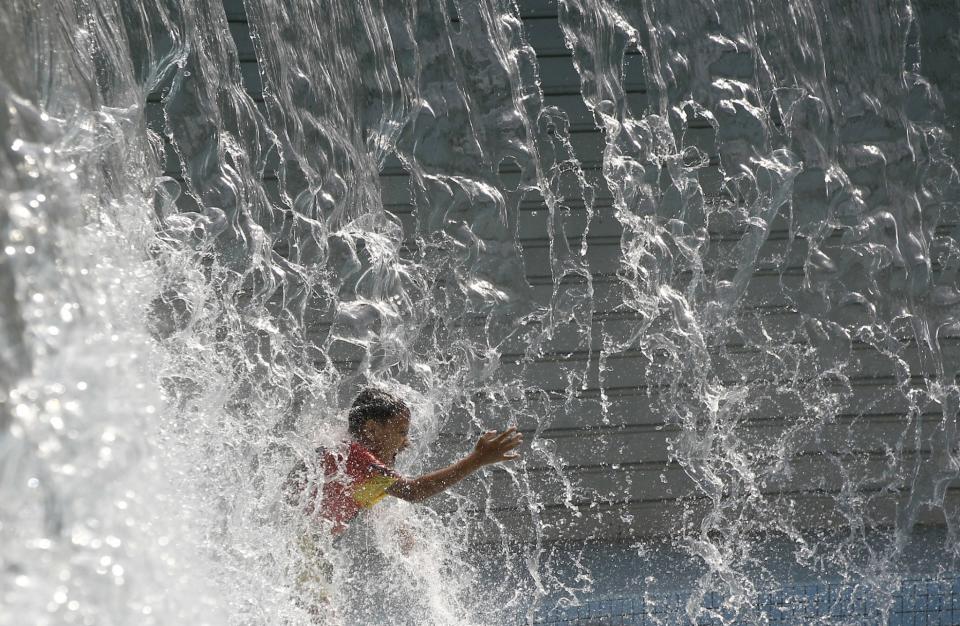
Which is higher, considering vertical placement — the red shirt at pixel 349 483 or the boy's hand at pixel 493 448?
the boy's hand at pixel 493 448

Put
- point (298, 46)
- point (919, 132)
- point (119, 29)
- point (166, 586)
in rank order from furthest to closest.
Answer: point (919, 132) → point (298, 46) → point (119, 29) → point (166, 586)

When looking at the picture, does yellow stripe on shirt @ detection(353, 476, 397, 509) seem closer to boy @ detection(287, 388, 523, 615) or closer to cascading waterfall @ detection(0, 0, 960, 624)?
boy @ detection(287, 388, 523, 615)

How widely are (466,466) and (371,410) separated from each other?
0.43 metres

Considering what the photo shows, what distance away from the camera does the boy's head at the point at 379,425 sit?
12.5 ft

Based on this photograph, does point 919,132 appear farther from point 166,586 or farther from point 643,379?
point 166,586

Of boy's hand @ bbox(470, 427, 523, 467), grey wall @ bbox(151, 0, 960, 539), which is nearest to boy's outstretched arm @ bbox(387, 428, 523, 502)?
boy's hand @ bbox(470, 427, 523, 467)

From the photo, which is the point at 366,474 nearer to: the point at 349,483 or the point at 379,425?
the point at 349,483

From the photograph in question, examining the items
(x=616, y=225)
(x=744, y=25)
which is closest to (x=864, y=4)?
(x=744, y=25)

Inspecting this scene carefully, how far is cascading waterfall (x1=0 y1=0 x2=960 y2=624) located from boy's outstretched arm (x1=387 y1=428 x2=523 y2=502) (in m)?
0.40

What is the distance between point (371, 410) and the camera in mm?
3816

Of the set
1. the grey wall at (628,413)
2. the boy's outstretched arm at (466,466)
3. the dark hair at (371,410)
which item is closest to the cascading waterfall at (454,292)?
the grey wall at (628,413)

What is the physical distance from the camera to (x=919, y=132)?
4957 millimetres

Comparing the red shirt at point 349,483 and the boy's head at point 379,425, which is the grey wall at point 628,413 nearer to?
the boy's head at point 379,425

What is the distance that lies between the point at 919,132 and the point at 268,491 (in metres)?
3.46
